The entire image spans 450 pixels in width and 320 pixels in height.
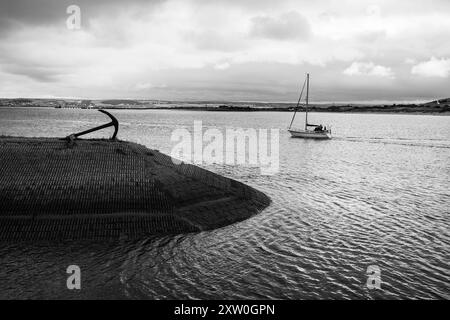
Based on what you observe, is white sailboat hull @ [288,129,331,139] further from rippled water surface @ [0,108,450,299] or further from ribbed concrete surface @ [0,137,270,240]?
ribbed concrete surface @ [0,137,270,240]

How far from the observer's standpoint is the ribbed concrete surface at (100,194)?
50.3 ft

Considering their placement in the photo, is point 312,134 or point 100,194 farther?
point 312,134

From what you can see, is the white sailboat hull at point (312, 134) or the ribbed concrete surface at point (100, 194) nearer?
the ribbed concrete surface at point (100, 194)

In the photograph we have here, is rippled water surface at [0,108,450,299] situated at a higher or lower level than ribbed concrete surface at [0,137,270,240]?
lower

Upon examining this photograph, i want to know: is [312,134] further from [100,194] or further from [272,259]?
[100,194]

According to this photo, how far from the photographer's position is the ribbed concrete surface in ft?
50.3

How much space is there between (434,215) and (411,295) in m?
10.7

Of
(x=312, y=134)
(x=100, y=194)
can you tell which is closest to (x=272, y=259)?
(x=100, y=194)

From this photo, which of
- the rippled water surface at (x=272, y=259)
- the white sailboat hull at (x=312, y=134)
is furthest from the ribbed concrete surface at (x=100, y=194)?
the white sailboat hull at (x=312, y=134)

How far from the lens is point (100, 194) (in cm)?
1627

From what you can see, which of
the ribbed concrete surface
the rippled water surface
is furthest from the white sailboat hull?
the ribbed concrete surface

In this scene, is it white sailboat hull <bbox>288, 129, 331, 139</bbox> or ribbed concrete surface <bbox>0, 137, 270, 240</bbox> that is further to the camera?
white sailboat hull <bbox>288, 129, 331, 139</bbox>

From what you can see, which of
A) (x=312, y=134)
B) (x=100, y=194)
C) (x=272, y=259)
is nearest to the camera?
(x=272, y=259)

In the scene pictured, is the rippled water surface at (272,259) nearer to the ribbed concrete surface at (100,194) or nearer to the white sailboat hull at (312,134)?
the ribbed concrete surface at (100,194)
